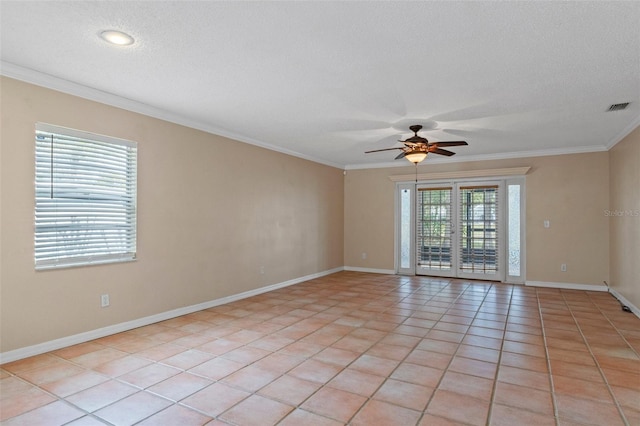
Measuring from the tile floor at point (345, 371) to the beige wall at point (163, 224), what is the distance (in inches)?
14.1

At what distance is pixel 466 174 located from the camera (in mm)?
7172

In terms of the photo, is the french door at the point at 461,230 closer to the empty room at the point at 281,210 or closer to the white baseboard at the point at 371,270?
the white baseboard at the point at 371,270

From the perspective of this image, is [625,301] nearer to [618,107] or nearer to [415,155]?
[618,107]

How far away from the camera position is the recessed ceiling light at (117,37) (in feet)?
8.11

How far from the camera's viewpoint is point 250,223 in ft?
18.8

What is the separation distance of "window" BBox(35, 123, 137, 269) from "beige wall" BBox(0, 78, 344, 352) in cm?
8

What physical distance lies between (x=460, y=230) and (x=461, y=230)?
0.06 feet

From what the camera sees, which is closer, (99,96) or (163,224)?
(99,96)

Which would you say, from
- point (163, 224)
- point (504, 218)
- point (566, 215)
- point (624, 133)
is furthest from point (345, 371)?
point (566, 215)

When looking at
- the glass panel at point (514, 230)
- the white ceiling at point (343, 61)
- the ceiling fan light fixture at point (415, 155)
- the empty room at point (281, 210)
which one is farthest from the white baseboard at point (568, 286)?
the ceiling fan light fixture at point (415, 155)

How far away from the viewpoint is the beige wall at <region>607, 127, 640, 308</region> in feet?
15.3

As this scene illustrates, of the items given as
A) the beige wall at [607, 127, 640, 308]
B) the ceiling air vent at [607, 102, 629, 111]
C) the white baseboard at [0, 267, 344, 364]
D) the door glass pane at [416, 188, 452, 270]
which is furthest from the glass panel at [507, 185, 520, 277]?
the white baseboard at [0, 267, 344, 364]

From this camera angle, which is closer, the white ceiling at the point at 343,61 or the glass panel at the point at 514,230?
the white ceiling at the point at 343,61

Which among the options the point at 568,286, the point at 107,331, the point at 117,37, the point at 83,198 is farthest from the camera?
the point at 568,286
